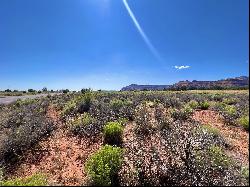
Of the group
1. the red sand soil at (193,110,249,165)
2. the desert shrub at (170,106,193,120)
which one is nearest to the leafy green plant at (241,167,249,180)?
the red sand soil at (193,110,249,165)

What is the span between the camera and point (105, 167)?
7.95 meters

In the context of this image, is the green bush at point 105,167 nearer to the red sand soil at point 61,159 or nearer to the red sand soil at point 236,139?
the red sand soil at point 61,159

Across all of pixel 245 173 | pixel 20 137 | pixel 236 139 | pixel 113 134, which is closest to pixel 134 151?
pixel 113 134

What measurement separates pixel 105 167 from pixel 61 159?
113 inches

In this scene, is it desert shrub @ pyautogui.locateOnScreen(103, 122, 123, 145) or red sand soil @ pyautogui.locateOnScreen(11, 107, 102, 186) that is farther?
desert shrub @ pyautogui.locateOnScreen(103, 122, 123, 145)

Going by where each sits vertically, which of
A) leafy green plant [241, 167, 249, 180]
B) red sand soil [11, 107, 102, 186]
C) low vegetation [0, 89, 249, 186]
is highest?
leafy green plant [241, 167, 249, 180]

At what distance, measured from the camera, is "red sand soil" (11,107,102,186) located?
28.6 ft

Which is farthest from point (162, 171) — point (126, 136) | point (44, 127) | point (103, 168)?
point (44, 127)

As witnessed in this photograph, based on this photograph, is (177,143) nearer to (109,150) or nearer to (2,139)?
(109,150)

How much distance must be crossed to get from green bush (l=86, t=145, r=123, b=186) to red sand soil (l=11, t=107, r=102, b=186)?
37 cm

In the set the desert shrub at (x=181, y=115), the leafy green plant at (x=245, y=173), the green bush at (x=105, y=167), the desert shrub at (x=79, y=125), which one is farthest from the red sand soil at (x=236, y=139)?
the desert shrub at (x=79, y=125)

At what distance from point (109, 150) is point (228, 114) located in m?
7.08

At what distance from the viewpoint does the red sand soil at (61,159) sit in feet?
28.6

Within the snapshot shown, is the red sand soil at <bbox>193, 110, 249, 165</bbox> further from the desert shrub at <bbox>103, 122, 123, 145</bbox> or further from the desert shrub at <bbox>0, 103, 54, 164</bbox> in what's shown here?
the desert shrub at <bbox>0, 103, 54, 164</bbox>
